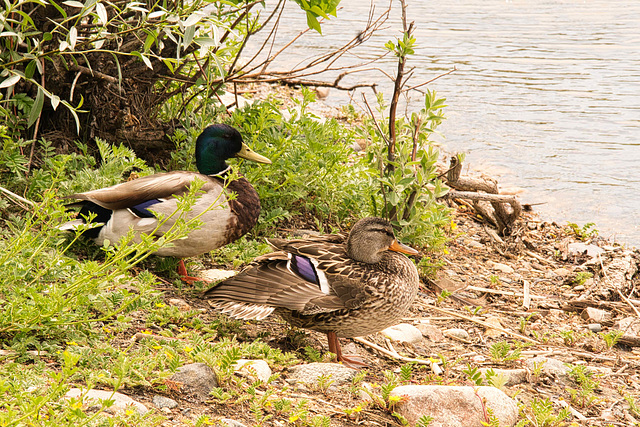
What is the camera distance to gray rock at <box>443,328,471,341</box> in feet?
14.9

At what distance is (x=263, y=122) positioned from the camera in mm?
5480

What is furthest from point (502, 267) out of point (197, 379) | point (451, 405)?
point (197, 379)

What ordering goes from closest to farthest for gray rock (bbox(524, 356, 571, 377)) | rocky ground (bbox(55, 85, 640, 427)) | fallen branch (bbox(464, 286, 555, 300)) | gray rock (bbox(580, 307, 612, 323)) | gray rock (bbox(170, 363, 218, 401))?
gray rock (bbox(170, 363, 218, 401)) < rocky ground (bbox(55, 85, 640, 427)) < gray rock (bbox(524, 356, 571, 377)) < gray rock (bbox(580, 307, 612, 323)) < fallen branch (bbox(464, 286, 555, 300))

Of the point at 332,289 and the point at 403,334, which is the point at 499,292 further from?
the point at 332,289

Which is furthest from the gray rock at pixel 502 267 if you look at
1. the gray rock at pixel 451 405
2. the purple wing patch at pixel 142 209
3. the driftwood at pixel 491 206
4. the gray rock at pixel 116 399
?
the gray rock at pixel 116 399

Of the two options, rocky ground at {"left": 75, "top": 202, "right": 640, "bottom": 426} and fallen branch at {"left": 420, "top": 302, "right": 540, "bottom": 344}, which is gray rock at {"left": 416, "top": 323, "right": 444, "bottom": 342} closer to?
rocky ground at {"left": 75, "top": 202, "right": 640, "bottom": 426}

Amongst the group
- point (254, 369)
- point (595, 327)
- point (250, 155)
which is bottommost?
point (595, 327)

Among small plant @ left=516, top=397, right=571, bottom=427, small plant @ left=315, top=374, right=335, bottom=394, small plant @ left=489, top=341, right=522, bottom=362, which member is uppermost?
small plant @ left=315, top=374, right=335, bottom=394

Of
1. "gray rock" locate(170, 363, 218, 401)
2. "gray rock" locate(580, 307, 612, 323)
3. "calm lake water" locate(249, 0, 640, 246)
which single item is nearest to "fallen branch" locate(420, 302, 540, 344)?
"gray rock" locate(580, 307, 612, 323)

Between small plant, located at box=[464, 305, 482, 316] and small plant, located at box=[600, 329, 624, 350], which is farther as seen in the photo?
small plant, located at box=[464, 305, 482, 316]

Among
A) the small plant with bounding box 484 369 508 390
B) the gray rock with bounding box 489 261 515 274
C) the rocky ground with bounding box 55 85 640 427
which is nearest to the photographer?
the rocky ground with bounding box 55 85 640 427

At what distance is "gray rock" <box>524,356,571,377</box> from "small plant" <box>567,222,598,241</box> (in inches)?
113

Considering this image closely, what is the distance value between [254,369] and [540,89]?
870 cm

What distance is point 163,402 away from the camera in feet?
9.37
